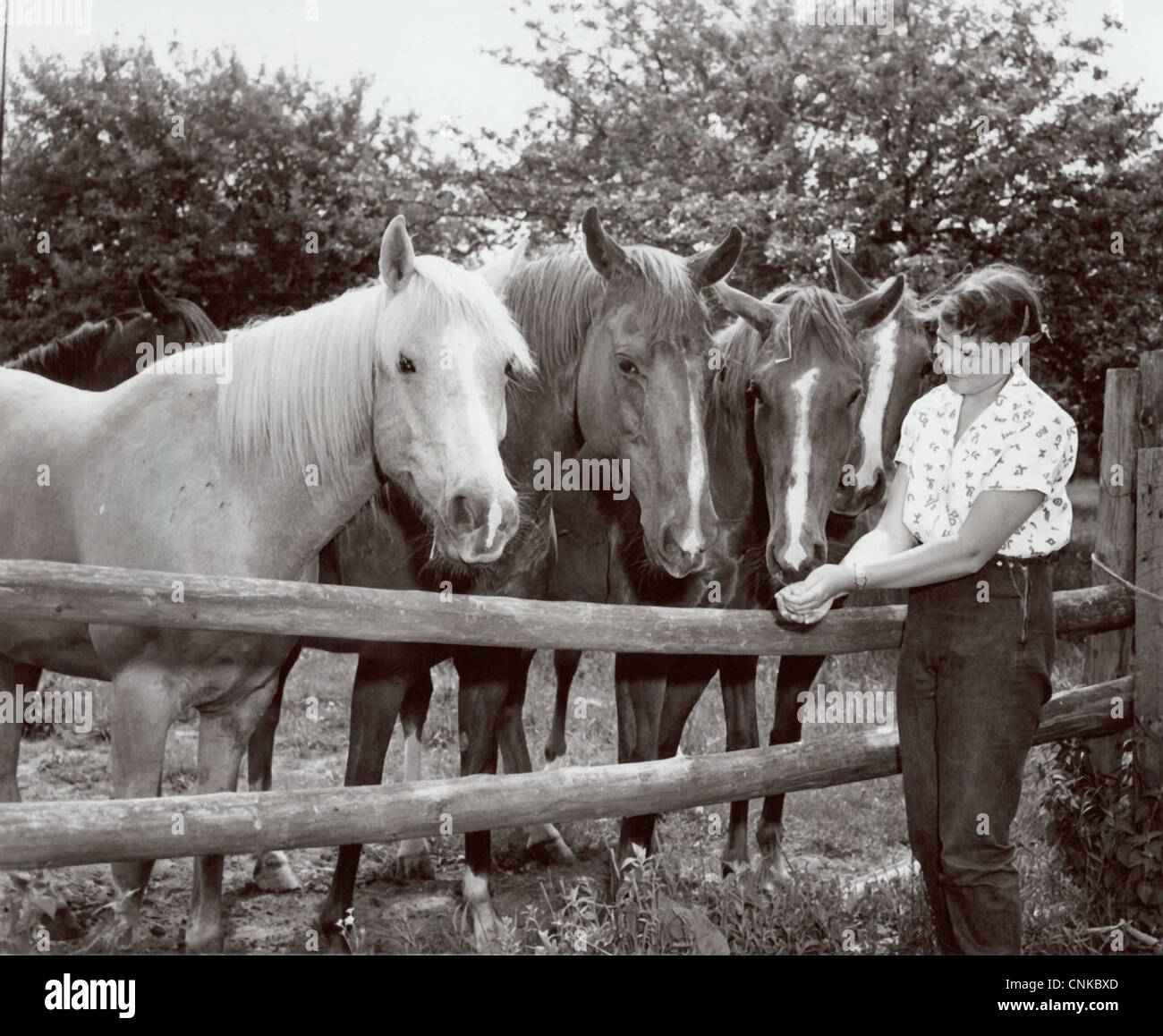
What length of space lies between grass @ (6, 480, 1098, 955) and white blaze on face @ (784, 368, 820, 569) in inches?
45.9

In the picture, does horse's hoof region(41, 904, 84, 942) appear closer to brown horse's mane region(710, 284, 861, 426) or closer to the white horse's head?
the white horse's head

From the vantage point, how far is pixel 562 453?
454 cm

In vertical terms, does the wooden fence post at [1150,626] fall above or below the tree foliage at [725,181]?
below

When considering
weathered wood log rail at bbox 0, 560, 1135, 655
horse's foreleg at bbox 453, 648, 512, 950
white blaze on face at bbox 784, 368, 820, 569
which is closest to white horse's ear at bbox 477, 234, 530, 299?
white blaze on face at bbox 784, 368, 820, 569

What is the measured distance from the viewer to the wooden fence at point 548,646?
9.78 feet

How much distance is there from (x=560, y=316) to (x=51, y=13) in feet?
9.37

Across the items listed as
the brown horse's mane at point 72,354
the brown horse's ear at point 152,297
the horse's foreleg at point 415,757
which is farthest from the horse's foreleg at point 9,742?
the brown horse's ear at point 152,297

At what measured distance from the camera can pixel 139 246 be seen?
11797 millimetres

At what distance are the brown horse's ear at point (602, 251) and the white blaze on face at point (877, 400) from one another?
1331 millimetres

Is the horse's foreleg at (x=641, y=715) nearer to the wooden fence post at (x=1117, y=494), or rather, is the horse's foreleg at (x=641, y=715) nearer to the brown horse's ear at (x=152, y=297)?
the wooden fence post at (x=1117, y=494)

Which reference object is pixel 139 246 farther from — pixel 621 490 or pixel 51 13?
pixel 621 490

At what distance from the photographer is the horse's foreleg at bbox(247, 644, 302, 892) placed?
5.20 meters

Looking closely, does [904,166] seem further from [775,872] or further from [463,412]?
[463,412]

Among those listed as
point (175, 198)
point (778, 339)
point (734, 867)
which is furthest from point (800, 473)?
point (175, 198)
